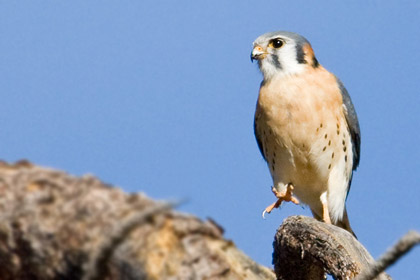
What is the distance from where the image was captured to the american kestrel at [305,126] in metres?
6.25

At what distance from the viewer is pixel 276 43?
22.1 ft

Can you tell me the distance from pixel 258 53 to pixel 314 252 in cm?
306

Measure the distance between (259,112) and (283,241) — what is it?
2425 mm

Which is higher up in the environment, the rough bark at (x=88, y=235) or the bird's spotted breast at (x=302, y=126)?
the bird's spotted breast at (x=302, y=126)

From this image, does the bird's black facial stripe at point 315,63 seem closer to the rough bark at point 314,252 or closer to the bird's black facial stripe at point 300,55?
the bird's black facial stripe at point 300,55

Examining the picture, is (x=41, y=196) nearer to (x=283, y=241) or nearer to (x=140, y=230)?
(x=140, y=230)

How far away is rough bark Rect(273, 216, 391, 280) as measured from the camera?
3.74 meters

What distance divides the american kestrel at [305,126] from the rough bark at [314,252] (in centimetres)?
195

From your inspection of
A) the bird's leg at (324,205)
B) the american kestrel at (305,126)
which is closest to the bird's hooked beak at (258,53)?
the american kestrel at (305,126)

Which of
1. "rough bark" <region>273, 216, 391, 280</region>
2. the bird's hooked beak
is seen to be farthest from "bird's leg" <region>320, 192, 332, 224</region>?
"rough bark" <region>273, 216, 391, 280</region>

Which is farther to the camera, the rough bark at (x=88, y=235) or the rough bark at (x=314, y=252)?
the rough bark at (x=314, y=252)

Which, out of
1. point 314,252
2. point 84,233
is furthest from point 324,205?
point 84,233

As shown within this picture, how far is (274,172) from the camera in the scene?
658 cm

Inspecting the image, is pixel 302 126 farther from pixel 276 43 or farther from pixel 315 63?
pixel 276 43
